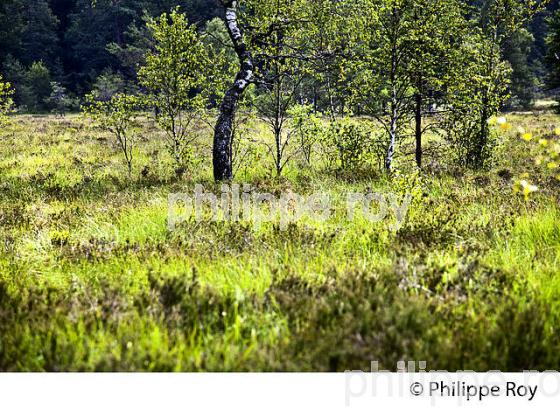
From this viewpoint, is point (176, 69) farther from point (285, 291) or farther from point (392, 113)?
point (285, 291)

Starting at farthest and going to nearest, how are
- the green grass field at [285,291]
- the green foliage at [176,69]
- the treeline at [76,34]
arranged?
1. the treeline at [76,34]
2. the green foliage at [176,69]
3. the green grass field at [285,291]

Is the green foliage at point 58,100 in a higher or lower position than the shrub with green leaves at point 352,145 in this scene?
higher

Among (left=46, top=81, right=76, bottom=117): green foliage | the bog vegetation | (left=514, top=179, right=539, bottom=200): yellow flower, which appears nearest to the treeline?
(left=46, top=81, right=76, bottom=117): green foliage

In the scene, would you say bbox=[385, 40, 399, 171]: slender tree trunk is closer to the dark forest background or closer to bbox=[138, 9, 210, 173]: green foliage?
bbox=[138, 9, 210, 173]: green foliage

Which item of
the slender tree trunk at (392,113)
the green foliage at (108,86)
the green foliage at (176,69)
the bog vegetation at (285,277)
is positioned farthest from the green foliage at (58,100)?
the slender tree trunk at (392,113)

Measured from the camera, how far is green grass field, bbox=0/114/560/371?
8.11ft

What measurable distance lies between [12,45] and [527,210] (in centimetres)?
8733

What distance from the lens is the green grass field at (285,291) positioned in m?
2.47

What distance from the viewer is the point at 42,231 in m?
5.36

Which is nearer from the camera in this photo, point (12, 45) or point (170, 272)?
point (170, 272)

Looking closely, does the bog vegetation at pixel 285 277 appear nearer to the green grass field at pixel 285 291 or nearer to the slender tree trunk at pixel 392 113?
the green grass field at pixel 285 291
